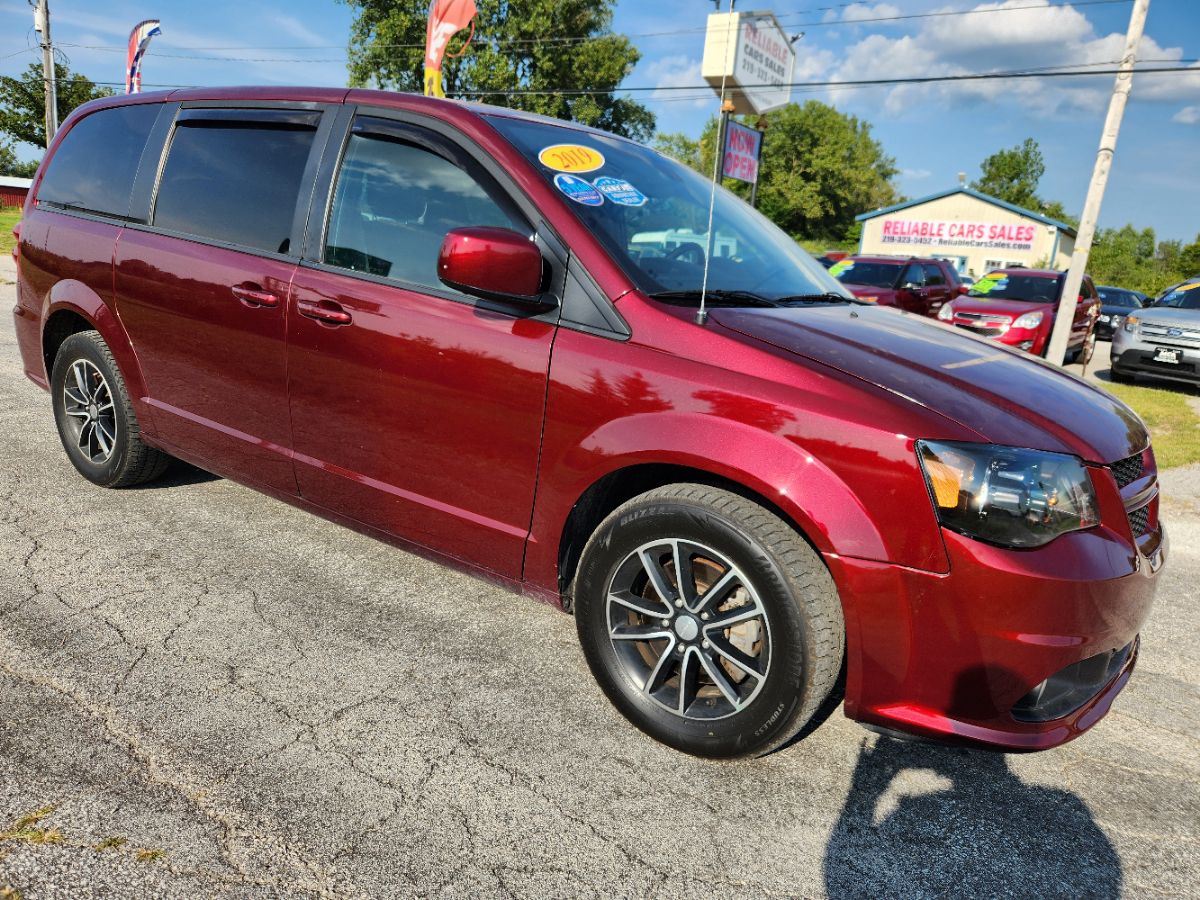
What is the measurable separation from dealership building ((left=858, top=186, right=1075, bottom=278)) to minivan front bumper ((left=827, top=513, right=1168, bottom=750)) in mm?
47412

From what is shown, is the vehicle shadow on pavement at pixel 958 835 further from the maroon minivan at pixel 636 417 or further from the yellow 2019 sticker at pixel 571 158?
the yellow 2019 sticker at pixel 571 158

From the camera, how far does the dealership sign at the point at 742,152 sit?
61.6 feet

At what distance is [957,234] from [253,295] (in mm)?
53871

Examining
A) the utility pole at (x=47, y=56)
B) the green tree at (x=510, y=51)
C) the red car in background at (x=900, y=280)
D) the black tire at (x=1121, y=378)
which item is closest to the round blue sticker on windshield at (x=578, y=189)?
the red car in background at (x=900, y=280)

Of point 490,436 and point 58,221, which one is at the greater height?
point 58,221

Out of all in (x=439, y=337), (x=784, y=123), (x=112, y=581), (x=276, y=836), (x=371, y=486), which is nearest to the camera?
(x=276, y=836)

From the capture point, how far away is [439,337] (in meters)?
2.76

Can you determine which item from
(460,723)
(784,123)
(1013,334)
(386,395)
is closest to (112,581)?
(386,395)

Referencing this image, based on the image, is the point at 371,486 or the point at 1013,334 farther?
the point at 1013,334

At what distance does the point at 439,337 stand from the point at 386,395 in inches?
12.1

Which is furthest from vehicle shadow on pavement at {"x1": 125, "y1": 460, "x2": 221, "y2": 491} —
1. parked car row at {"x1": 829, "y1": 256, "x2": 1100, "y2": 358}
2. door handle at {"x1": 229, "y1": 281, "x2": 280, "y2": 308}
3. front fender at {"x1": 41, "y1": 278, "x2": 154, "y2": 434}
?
parked car row at {"x1": 829, "y1": 256, "x2": 1100, "y2": 358}

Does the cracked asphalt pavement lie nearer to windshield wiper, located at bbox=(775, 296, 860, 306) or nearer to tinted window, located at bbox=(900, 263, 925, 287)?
windshield wiper, located at bbox=(775, 296, 860, 306)

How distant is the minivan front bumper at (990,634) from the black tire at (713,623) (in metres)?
0.10

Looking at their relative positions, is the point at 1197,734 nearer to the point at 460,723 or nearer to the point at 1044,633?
the point at 1044,633
